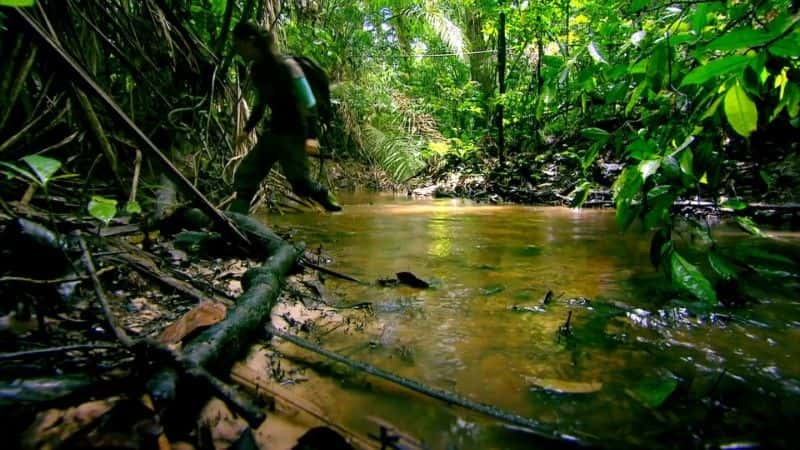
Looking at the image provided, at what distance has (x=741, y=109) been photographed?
0.94 metres

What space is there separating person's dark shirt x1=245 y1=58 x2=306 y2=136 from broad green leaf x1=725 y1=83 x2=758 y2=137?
228cm

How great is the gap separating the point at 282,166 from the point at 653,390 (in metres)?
2.57

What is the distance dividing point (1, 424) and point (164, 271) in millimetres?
1086

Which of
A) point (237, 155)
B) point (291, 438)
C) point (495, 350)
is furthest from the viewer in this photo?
point (237, 155)

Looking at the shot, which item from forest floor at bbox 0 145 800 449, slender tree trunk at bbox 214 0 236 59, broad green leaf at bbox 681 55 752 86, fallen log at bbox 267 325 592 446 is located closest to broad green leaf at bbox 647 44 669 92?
broad green leaf at bbox 681 55 752 86

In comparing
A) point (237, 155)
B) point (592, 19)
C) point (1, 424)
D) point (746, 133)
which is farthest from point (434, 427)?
point (592, 19)

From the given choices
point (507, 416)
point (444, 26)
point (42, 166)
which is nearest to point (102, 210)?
point (42, 166)

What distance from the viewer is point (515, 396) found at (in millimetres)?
1107

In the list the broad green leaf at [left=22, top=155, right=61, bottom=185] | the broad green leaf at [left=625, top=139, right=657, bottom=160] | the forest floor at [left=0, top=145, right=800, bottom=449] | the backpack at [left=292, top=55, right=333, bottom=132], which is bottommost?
the forest floor at [left=0, top=145, right=800, bottom=449]

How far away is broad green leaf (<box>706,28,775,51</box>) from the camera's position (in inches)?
31.6

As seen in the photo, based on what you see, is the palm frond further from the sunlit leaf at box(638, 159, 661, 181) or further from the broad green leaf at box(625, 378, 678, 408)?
the broad green leaf at box(625, 378, 678, 408)

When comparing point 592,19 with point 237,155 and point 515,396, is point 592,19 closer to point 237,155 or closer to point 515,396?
point 237,155

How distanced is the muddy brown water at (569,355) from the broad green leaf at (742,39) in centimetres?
76

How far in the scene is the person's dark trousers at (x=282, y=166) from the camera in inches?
116
